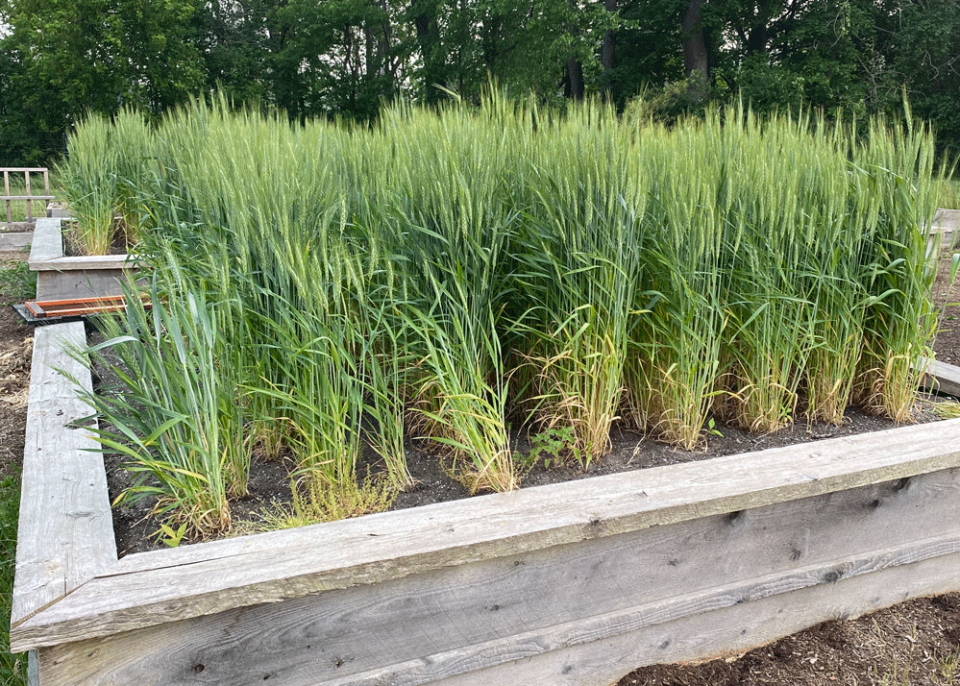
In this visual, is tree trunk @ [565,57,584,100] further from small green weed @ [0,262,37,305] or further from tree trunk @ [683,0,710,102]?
small green weed @ [0,262,37,305]

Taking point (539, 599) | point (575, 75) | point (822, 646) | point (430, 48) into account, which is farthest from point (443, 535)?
point (575, 75)

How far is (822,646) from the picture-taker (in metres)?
2.07

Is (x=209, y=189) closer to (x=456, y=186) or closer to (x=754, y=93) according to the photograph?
(x=456, y=186)

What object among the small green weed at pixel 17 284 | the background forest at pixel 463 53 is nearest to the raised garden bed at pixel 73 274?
the small green weed at pixel 17 284

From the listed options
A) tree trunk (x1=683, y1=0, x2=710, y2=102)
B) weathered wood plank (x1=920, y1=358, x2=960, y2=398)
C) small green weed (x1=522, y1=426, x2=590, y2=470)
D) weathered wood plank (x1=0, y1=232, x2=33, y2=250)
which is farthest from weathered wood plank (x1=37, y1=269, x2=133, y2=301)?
tree trunk (x1=683, y1=0, x2=710, y2=102)

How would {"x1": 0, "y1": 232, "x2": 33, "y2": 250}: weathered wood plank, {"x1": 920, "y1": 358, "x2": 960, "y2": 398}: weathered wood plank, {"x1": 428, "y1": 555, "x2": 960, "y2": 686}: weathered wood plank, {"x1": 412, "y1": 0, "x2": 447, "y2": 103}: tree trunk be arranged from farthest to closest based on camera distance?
{"x1": 412, "y1": 0, "x2": 447, "y2": 103}: tree trunk, {"x1": 0, "y1": 232, "x2": 33, "y2": 250}: weathered wood plank, {"x1": 920, "y1": 358, "x2": 960, "y2": 398}: weathered wood plank, {"x1": 428, "y1": 555, "x2": 960, "y2": 686}: weathered wood plank

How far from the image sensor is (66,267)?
13.6 ft

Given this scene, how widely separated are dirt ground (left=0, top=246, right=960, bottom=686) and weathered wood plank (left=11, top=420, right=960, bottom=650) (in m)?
0.25

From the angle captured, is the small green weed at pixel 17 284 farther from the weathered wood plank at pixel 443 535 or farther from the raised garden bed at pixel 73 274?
the weathered wood plank at pixel 443 535

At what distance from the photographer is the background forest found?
1684cm

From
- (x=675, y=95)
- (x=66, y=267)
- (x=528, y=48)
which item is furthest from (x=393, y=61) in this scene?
(x=66, y=267)

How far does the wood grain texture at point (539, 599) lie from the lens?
144cm

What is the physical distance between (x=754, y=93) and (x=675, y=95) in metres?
1.92

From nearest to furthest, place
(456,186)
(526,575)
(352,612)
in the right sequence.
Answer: (352,612) < (526,575) < (456,186)
